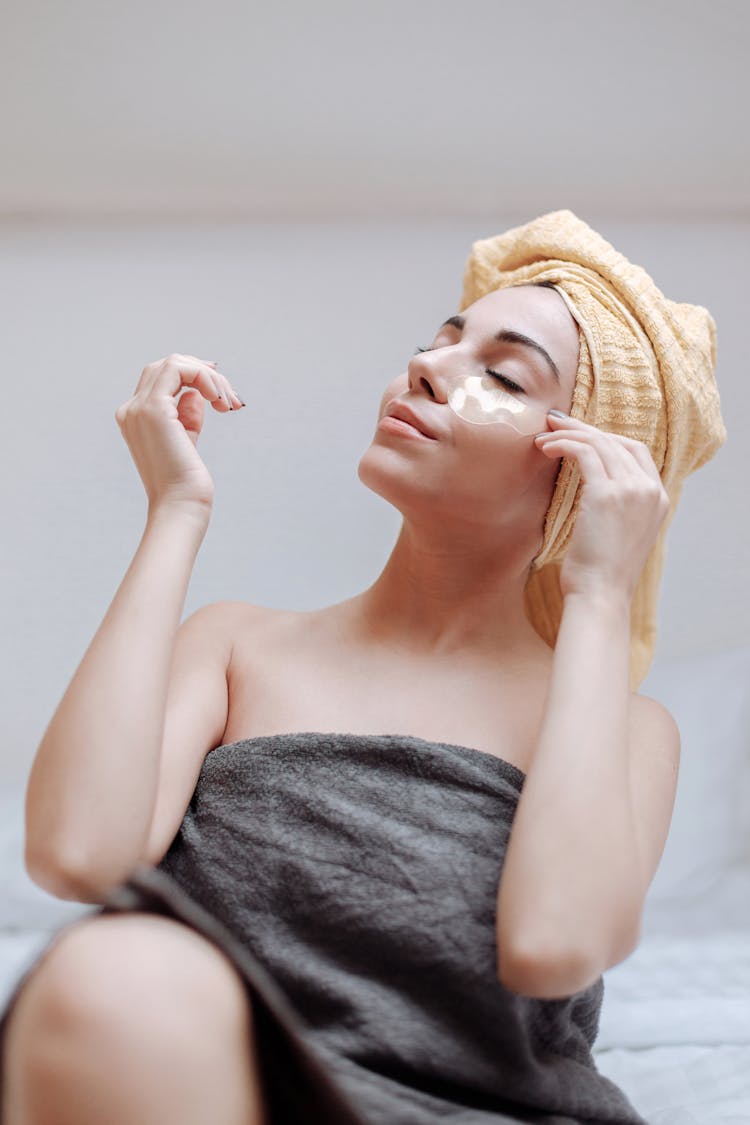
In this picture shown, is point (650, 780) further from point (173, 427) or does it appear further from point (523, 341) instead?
point (173, 427)

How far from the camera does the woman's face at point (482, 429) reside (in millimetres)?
1228

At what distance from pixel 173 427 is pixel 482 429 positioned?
1.05ft

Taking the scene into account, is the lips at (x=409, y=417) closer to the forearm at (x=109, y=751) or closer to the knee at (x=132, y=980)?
the forearm at (x=109, y=751)

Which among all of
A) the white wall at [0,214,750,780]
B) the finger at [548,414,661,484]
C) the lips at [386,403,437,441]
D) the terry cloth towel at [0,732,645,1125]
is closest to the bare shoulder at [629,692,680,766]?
the terry cloth towel at [0,732,645,1125]

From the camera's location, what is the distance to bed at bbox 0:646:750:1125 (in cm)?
144

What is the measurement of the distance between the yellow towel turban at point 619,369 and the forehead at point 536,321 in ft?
0.05

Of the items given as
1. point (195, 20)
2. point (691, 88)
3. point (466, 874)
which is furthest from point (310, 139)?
point (466, 874)

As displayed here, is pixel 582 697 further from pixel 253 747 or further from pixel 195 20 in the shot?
pixel 195 20

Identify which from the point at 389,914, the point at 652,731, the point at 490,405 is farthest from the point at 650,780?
the point at 490,405

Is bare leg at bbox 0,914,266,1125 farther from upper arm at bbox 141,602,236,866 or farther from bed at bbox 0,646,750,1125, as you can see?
bed at bbox 0,646,750,1125

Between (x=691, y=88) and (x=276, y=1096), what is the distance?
1.60 m

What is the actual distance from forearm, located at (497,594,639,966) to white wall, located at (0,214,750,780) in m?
0.85

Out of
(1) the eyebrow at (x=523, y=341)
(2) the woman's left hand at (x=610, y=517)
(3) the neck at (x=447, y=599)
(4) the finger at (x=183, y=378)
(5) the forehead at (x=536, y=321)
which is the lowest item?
(3) the neck at (x=447, y=599)

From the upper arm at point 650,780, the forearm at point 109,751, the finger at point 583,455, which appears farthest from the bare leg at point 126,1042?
the finger at point 583,455
